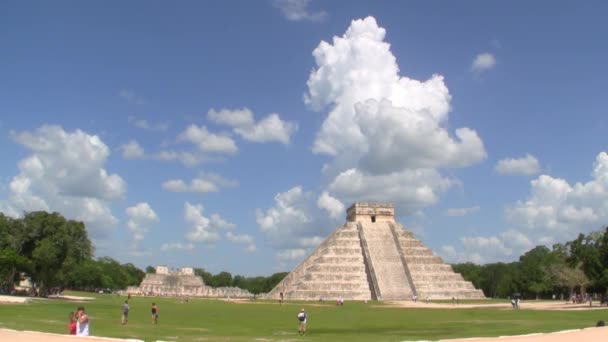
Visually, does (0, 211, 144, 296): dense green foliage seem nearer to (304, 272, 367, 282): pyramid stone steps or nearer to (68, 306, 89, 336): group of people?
Result: (304, 272, 367, 282): pyramid stone steps

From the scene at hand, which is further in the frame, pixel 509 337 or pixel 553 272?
pixel 553 272

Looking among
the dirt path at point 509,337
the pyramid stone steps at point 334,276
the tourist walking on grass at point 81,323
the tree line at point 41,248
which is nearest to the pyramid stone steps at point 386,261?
the pyramid stone steps at point 334,276

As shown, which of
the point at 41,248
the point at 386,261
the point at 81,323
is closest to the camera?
the point at 81,323

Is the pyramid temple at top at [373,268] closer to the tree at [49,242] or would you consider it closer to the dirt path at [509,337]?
the tree at [49,242]

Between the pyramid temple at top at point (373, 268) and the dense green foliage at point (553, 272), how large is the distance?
9699mm

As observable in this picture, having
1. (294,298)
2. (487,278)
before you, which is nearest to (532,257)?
(487,278)

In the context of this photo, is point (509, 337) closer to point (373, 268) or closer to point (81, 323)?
point (81, 323)

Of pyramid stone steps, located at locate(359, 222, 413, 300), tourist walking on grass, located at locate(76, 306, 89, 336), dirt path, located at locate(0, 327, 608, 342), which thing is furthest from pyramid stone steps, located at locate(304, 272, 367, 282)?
tourist walking on grass, located at locate(76, 306, 89, 336)

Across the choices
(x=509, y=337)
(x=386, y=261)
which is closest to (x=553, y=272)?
(x=386, y=261)

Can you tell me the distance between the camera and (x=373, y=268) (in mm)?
59500

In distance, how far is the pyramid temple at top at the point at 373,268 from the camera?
5650 cm

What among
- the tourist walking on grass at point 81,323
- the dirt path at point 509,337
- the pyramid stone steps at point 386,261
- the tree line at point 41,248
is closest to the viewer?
the dirt path at point 509,337

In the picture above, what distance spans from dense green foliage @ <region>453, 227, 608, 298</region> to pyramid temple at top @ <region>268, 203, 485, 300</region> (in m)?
9.70

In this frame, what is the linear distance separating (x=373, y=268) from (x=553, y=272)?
17440mm
